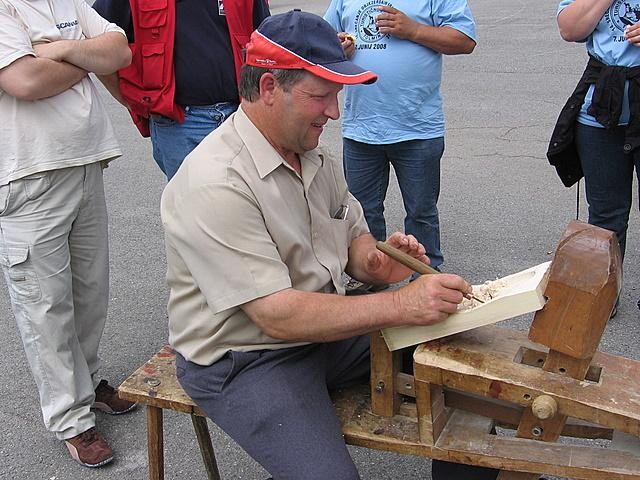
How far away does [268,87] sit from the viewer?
6.61ft

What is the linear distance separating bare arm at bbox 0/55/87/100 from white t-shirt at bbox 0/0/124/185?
3 cm

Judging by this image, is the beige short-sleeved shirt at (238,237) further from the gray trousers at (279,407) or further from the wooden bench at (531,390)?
the wooden bench at (531,390)

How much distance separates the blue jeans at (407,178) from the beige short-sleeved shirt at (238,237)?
4.42 feet

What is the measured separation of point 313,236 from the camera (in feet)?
7.06

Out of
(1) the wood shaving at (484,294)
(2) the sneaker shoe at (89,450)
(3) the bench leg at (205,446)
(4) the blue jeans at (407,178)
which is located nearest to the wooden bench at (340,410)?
(3) the bench leg at (205,446)

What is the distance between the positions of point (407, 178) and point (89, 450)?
1776 millimetres

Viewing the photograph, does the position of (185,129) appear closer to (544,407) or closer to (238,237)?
(238,237)

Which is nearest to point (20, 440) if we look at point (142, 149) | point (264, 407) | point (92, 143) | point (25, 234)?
point (25, 234)

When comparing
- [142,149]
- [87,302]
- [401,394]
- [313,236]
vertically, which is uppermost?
[313,236]

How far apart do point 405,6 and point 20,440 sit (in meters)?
2.36

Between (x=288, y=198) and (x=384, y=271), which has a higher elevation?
(x=288, y=198)

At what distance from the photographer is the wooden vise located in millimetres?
1734

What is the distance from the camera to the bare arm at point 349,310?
187 cm

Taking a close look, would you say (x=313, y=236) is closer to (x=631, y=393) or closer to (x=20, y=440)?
(x=631, y=393)
